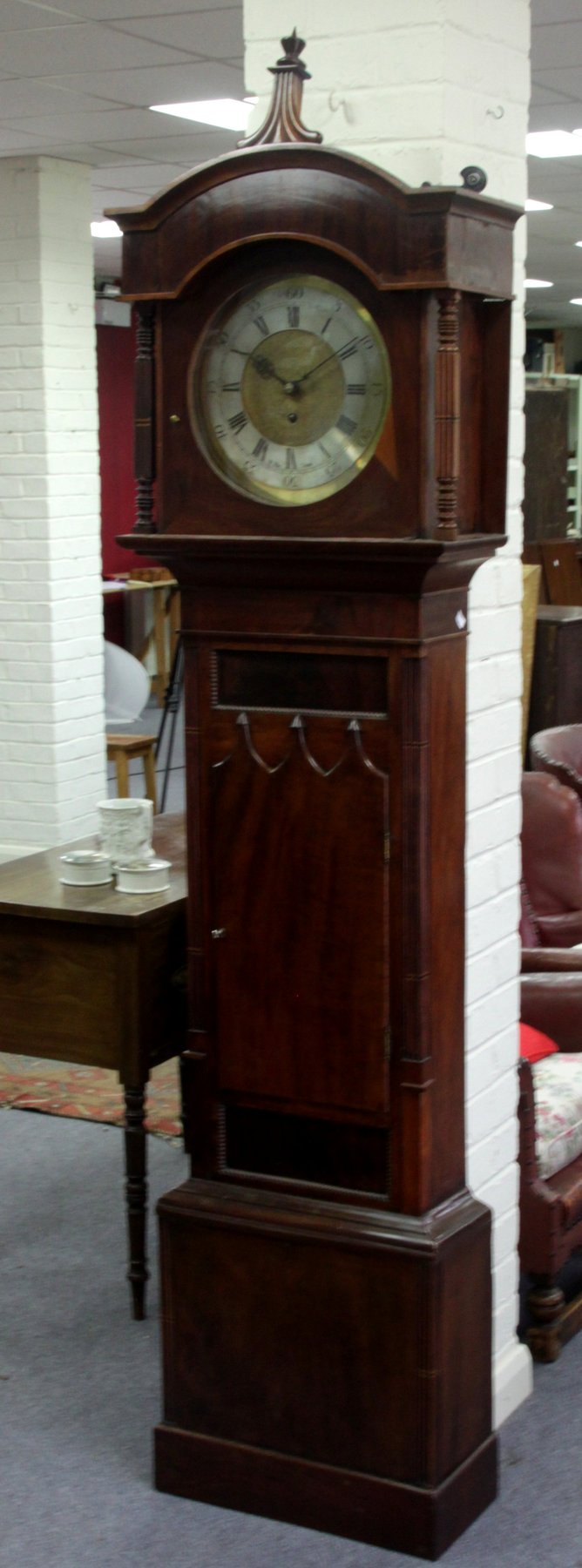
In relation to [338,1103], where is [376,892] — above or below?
above

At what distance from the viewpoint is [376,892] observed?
2373 mm

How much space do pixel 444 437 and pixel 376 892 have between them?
62 cm

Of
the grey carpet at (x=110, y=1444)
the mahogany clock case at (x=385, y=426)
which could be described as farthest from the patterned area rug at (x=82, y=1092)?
the mahogany clock case at (x=385, y=426)

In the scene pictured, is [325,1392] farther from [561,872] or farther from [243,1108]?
[561,872]

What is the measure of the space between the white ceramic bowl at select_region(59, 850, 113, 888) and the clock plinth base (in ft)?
2.12

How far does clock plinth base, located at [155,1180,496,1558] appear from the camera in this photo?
7.99ft

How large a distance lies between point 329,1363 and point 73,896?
0.91 meters

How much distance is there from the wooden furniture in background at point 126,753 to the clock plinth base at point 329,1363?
406cm

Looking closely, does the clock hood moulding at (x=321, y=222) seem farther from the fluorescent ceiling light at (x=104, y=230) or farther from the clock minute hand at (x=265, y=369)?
the fluorescent ceiling light at (x=104, y=230)

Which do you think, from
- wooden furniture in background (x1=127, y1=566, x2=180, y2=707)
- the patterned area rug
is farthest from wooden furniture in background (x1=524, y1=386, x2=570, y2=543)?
the patterned area rug

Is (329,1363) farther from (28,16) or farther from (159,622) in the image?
(159,622)

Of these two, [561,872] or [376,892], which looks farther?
[561,872]

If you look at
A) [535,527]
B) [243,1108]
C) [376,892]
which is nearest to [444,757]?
[376,892]

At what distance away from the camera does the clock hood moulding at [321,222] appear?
2.15 meters
